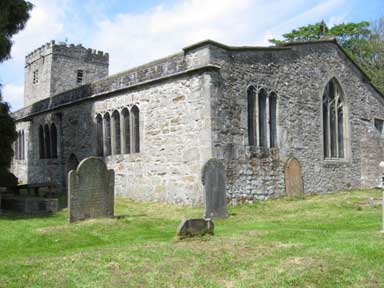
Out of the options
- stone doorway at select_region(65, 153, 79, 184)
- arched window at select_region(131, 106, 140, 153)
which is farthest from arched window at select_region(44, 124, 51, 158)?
arched window at select_region(131, 106, 140, 153)

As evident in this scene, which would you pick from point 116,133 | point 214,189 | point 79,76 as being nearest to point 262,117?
point 214,189

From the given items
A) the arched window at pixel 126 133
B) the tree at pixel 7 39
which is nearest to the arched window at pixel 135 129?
the arched window at pixel 126 133

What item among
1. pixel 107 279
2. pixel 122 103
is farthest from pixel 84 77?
pixel 107 279

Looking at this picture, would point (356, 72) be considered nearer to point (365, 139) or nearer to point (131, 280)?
point (365, 139)

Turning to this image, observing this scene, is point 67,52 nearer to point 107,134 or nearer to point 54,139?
point 54,139

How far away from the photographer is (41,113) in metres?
23.8

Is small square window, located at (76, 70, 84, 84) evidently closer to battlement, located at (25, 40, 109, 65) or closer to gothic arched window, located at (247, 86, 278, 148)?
battlement, located at (25, 40, 109, 65)

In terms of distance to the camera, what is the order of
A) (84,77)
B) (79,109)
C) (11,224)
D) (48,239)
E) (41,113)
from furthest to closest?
(84,77) → (41,113) → (79,109) → (11,224) → (48,239)

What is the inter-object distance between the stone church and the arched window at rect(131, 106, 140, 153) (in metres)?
0.04

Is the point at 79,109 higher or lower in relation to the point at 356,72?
lower

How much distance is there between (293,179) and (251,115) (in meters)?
3.29

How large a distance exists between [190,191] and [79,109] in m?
8.55

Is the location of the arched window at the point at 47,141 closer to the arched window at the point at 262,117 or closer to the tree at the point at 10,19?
the tree at the point at 10,19

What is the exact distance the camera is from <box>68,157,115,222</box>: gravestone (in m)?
10.9
